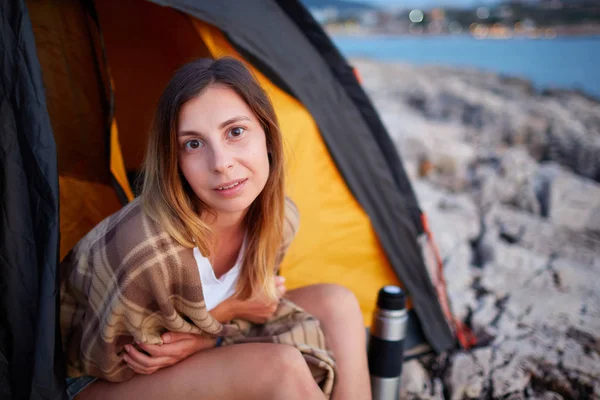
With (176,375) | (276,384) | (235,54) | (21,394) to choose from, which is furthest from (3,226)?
(235,54)

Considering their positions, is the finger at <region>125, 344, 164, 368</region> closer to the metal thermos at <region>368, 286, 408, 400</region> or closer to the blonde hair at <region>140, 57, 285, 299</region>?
the blonde hair at <region>140, 57, 285, 299</region>

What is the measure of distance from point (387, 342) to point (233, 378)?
65 centimetres

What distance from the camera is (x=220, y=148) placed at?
1.19m

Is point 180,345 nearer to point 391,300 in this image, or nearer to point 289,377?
point 289,377

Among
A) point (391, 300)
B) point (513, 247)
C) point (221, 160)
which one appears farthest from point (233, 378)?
point (513, 247)

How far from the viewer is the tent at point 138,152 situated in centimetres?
132

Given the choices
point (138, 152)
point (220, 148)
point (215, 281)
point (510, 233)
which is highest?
point (220, 148)

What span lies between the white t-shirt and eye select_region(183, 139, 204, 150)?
248mm

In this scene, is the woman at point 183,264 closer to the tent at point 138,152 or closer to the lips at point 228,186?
the lips at point 228,186

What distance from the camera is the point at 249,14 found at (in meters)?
1.74

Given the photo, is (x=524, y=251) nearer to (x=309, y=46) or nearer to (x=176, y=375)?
(x=309, y=46)

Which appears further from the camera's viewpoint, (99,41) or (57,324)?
(99,41)

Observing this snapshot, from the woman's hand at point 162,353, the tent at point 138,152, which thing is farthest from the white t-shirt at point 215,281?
the tent at point 138,152

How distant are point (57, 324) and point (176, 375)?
340 mm
